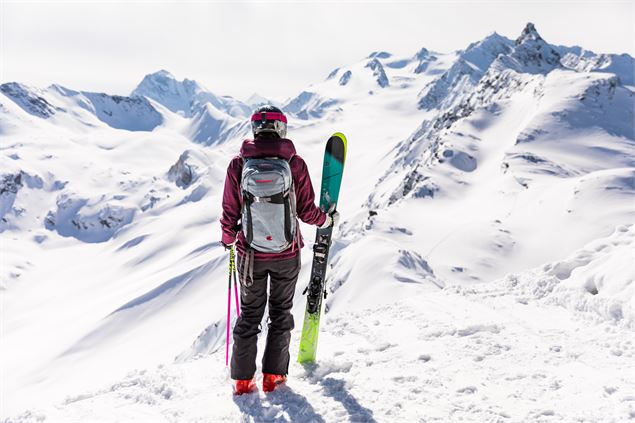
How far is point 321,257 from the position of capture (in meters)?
6.63

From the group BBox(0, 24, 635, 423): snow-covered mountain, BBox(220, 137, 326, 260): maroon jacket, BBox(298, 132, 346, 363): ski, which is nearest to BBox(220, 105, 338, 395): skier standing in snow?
BBox(220, 137, 326, 260): maroon jacket

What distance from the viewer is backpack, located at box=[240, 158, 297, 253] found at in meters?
4.99

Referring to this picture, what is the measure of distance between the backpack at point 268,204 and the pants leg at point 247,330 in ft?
1.37

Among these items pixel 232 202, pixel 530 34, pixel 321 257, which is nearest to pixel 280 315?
pixel 321 257

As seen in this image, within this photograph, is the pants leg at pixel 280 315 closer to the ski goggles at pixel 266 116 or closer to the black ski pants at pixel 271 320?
the black ski pants at pixel 271 320

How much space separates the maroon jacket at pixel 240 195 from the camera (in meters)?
5.14

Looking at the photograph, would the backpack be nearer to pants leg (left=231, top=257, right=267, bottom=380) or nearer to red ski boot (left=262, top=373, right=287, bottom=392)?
pants leg (left=231, top=257, right=267, bottom=380)

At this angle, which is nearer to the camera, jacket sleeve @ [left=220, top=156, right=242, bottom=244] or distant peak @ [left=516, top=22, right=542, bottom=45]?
jacket sleeve @ [left=220, top=156, right=242, bottom=244]

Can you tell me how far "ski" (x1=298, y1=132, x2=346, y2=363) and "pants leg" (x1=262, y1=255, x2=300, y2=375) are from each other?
0.76m

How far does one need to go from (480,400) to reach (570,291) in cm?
418

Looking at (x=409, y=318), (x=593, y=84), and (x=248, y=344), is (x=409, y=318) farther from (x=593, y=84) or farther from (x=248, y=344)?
(x=593, y=84)

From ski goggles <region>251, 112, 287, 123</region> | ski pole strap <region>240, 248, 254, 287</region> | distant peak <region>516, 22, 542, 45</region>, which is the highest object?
distant peak <region>516, 22, 542, 45</region>

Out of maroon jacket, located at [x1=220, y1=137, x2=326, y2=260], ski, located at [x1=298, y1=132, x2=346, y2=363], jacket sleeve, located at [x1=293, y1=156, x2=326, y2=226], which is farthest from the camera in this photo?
ski, located at [x1=298, y1=132, x2=346, y2=363]

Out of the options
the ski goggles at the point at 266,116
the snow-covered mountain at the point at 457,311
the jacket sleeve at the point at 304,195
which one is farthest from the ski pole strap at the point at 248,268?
the ski goggles at the point at 266,116
